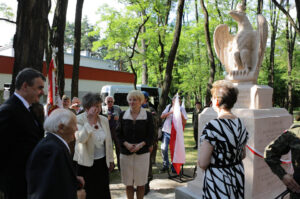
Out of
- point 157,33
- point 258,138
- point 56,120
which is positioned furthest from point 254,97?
point 157,33

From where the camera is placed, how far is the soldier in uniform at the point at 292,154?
1.88 m

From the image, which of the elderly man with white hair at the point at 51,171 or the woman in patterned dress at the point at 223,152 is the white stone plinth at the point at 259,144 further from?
the elderly man with white hair at the point at 51,171

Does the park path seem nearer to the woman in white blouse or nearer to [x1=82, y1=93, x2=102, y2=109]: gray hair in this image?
the woman in white blouse

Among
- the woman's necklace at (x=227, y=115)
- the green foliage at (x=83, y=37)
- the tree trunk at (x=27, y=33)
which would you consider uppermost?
the green foliage at (x=83, y=37)

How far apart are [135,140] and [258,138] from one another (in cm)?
179

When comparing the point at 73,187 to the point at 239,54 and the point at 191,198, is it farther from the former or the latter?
the point at 239,54

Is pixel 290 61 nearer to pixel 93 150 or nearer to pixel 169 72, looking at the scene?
pixel 169 72

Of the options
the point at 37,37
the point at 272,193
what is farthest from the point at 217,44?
the point at 37,37

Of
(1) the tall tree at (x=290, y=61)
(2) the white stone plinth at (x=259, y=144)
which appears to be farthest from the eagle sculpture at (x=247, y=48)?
(1) the tall tree at (x=290, y=61)

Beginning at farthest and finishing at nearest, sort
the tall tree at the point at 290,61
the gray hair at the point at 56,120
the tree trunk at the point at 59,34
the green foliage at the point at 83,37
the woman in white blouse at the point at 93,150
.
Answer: the green foliage at the point at 83,37, the tall tree at the point at 290,61, the tree trunk at the point at 59,34, the woman in white blouse at the point at 93,150, the gray hair at the point at 56,120

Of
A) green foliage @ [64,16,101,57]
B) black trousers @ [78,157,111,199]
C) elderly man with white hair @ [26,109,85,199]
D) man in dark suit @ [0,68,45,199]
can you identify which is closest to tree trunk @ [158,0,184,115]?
black trousers @ [78,157,111,199]

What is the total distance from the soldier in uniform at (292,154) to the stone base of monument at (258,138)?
1.34 metres

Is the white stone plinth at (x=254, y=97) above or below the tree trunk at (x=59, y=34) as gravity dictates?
below

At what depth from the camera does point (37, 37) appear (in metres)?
3.08
